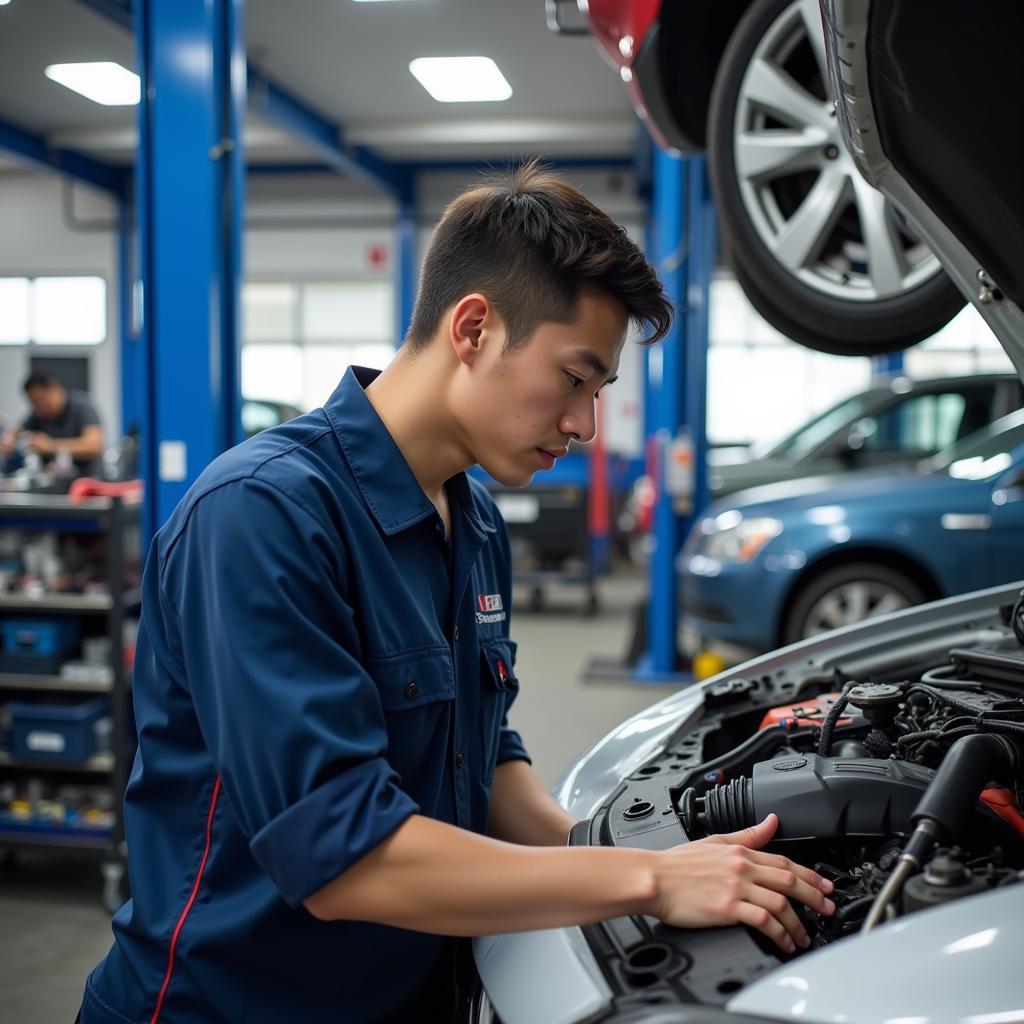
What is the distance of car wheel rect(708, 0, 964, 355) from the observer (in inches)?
89.1

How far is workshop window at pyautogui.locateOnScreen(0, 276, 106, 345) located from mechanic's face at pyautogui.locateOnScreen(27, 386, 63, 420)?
23.2 ft

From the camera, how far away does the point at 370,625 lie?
1.11m

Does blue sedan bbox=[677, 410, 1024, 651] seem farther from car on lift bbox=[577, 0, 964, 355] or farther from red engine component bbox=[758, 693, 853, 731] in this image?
red engine component bbox=[758, 693, 853, 731]

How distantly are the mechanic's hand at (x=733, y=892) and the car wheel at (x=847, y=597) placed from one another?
3.54m

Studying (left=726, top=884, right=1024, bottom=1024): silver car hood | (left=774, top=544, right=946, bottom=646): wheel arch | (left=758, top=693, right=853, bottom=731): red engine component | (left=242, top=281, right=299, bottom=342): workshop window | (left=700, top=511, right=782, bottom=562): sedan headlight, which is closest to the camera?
(left=726, top=884, right=1024, bottom=1024): silver car hood

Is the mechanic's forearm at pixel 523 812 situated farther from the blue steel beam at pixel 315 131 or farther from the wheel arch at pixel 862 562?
the blue steel beam at pixel 315 131

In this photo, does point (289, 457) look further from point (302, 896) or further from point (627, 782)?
point (627, 782)

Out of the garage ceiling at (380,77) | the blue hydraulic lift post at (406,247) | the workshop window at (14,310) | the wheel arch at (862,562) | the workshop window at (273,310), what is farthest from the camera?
the workshop window at (14,310)

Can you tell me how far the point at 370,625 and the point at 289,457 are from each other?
19 cm

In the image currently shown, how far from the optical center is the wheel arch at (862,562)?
4.40 m

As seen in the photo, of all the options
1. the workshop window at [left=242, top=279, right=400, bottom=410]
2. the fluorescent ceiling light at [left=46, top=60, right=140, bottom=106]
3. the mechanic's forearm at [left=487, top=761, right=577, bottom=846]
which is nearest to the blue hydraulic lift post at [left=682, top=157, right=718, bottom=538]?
the mechanic's forearm at [left=487, top=761, right=577, bottom=846]

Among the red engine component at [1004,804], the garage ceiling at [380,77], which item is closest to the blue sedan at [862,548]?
the garage ceiling at [380,77]

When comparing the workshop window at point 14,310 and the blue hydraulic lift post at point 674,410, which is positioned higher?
the workshop window at point 14,310

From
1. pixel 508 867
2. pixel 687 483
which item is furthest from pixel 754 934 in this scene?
pixel 687 483
